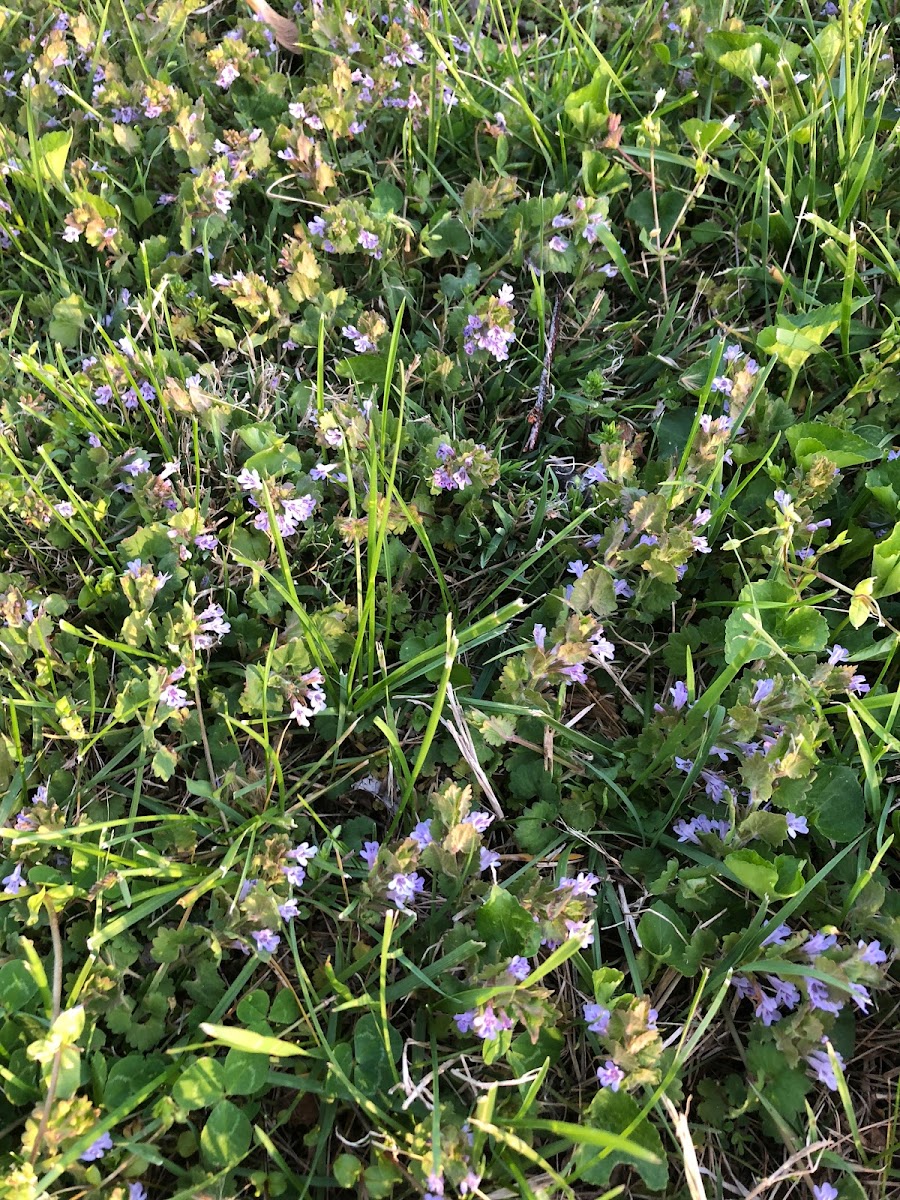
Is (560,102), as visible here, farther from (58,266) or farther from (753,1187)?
(753,1187)

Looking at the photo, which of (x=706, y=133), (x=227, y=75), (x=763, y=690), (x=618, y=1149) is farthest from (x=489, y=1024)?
(x=227, y=75)

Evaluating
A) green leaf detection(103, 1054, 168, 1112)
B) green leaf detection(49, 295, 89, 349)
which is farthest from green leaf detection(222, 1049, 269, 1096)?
green leaf detection(49, 295, 89, 349)

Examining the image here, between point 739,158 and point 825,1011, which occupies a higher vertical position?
point 739,158

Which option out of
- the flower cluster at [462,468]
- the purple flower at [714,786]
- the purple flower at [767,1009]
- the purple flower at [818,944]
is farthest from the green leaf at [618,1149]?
the flower cluster at [462,468]

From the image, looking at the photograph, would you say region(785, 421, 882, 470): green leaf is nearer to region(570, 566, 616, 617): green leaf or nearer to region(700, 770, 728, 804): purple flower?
region(570, 566, 616, 617): green leaf

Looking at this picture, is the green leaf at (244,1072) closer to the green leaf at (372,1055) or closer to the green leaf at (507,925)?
the green leaf at (372,1055)

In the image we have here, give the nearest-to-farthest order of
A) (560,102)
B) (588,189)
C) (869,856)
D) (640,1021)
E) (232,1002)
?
(640,1021) → (232,1002) → (869,856) → (588,189) → (560,102)

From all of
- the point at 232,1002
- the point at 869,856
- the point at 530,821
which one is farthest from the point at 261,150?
the point at 869,856
